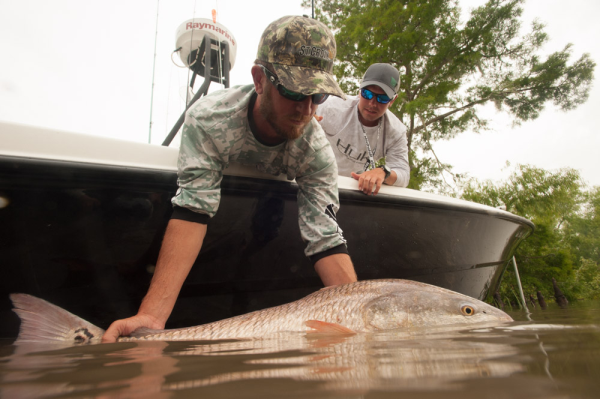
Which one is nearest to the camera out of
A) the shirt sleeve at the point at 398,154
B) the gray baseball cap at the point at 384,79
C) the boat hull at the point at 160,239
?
the boat hull at the point at 160,239

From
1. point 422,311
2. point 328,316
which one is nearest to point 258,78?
point 328,316

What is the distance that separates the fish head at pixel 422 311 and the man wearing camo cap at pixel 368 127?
5.32ft

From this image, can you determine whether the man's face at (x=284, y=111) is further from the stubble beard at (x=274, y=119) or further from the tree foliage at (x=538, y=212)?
the tree foliage at (x=538, y=212)

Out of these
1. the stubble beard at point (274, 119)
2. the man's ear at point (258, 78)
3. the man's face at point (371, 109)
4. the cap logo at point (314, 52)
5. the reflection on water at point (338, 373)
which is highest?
the man's face at point (371, 109)

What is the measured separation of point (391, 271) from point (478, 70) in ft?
40.8

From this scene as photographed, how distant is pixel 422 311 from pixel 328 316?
42 cm

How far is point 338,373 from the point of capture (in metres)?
0.59

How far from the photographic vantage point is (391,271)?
112 inches

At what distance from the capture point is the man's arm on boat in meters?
1.54

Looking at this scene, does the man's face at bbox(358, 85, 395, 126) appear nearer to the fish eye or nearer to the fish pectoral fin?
the fish eye

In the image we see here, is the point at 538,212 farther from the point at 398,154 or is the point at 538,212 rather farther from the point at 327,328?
the point at 327,328

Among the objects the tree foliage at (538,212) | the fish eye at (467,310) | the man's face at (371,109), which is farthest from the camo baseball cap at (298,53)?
the tree foliage at (538,212)


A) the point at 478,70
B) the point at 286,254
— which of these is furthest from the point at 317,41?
the point at 478,70

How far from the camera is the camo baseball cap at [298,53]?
5.95ft
